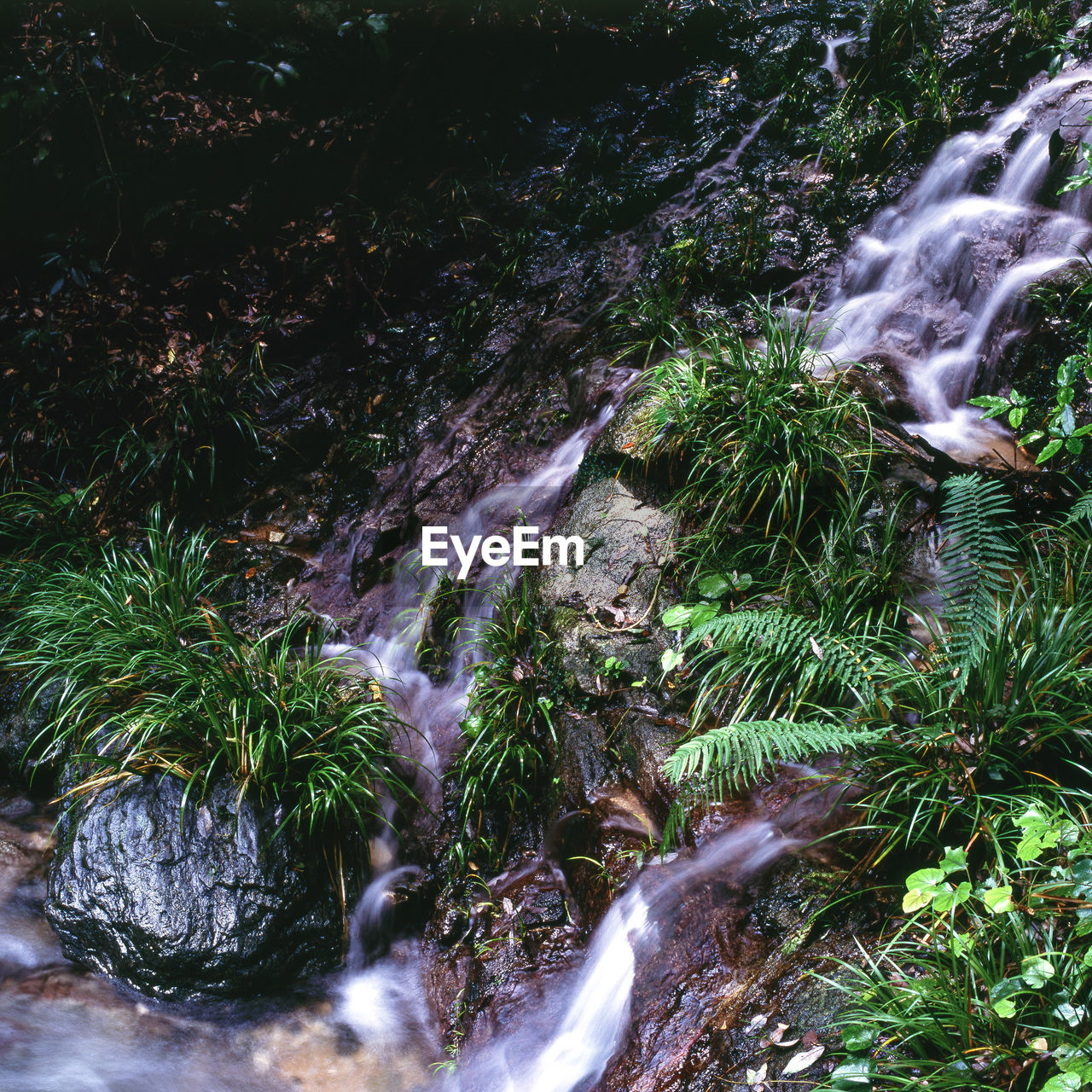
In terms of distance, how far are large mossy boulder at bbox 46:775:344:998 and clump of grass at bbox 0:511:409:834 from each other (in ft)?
0.43

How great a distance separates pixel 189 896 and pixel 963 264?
587cm

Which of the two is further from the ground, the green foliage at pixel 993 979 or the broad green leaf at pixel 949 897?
the broad green leaf at pixel 949 897

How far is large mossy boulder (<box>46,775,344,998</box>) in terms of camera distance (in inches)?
130

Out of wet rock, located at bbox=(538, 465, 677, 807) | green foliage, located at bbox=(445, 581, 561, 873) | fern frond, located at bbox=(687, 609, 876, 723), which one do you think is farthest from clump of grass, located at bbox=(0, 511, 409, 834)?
fern frond, located at bbox=(687, 609, 876, 723)

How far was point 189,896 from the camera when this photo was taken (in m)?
3.33

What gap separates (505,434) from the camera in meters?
5.46

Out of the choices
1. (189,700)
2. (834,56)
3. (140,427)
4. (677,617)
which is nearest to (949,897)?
(677,617)

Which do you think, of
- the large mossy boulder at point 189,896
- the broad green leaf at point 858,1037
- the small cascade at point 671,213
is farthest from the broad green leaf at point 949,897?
the small cascade at point 671,213

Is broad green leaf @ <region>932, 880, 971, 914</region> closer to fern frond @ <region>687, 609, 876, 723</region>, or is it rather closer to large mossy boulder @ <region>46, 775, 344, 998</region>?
fern frond @ <region>687, 609, 876, 723</region>

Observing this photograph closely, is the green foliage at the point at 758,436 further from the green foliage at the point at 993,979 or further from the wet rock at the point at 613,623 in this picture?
the green foliage at the point at 993,979

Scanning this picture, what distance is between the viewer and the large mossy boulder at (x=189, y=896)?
330 cm

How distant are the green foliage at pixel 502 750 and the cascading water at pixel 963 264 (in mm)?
2679

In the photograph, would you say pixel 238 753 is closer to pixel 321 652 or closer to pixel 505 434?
pixel 321 652

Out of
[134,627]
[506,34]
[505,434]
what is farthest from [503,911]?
[506,34]
